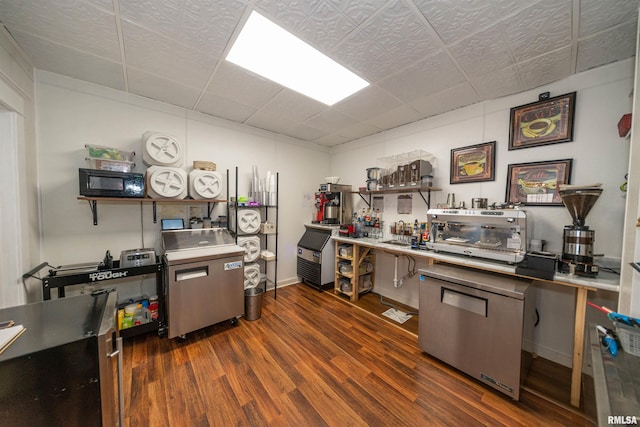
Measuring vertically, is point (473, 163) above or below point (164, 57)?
below

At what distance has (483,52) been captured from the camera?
5.46ft

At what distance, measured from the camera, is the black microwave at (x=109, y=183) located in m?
1.91

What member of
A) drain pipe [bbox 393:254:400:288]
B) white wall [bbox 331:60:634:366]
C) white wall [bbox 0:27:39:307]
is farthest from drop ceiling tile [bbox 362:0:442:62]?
white wall [bbox 0:27:39:307]

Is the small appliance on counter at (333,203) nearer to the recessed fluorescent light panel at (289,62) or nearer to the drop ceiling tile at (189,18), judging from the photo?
the recessed fluorescent light panel at (289,62)

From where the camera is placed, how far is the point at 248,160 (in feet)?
10.9

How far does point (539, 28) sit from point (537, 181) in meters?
1.32

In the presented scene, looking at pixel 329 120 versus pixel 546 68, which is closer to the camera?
pixel 546 68

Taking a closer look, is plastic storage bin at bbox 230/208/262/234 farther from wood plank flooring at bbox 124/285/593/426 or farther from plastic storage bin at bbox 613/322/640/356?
plastic storage bin at bbox 613/322/640/356

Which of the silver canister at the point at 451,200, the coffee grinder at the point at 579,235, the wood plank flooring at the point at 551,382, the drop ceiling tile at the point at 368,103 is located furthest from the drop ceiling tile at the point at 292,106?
the wood plank flooring at the point at 551,382

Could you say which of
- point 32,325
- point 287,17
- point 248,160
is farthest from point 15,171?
point 287,17

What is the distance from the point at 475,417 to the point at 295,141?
3884 millimetres

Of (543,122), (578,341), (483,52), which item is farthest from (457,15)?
(578,341)

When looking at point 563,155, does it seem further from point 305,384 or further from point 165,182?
point 165,182

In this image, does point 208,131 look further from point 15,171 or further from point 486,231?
point 486,231
